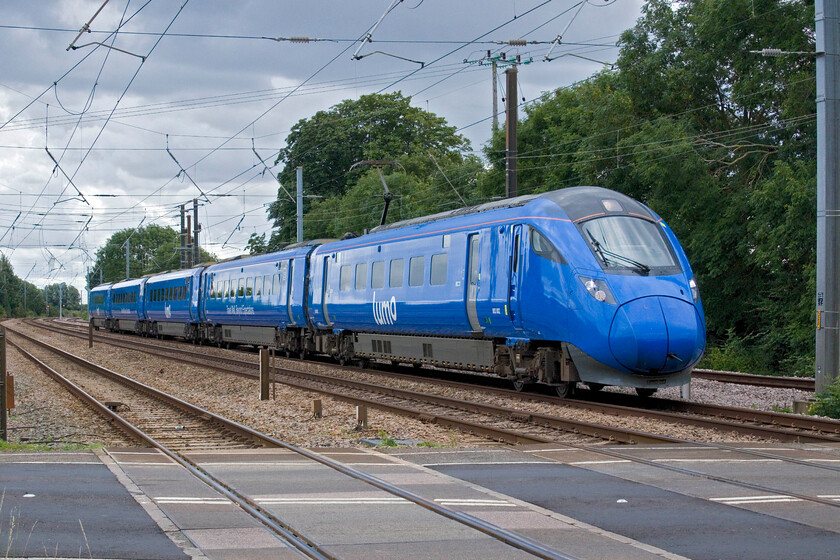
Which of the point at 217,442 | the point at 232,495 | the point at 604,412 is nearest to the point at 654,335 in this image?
the point at 604,412

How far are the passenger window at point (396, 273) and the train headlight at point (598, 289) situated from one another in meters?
6.82

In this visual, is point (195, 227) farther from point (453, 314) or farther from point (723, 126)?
point (453, 314)

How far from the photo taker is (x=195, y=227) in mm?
50531

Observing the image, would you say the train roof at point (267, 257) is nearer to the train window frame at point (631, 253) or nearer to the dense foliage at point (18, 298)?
the train window frame at point (631, 253)

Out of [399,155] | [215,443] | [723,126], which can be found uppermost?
[399,155]

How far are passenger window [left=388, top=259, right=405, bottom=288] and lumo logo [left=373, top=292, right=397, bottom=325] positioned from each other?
324 mm

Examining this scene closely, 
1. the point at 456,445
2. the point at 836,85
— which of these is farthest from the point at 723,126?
the point at 456,445

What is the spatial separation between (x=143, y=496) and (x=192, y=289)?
3387 cm

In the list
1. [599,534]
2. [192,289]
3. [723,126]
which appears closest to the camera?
[599,534]

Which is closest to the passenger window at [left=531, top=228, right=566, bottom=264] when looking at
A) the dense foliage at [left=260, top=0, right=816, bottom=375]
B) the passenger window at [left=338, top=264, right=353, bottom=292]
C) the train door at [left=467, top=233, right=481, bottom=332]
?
the train door at [left=467, top=233, right=481, bottom=332]

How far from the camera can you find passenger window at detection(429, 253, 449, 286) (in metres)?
18.4

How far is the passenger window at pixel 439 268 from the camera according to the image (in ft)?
60.3

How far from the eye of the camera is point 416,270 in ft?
64.5

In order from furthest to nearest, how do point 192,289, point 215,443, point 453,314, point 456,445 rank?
point 192,289
point 453,314
point 215,443
point 456,445
